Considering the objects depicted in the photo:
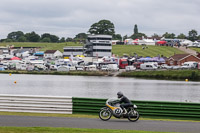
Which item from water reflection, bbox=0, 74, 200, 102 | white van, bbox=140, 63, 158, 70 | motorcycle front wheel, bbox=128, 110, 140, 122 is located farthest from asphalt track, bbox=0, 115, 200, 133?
white van, bbox=140, 63, 158, 70

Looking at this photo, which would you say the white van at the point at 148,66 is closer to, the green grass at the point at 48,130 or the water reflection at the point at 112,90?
the water reflection at the point at 112,90

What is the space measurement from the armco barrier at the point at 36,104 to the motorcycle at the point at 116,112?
2.49m

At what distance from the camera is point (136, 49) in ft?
578

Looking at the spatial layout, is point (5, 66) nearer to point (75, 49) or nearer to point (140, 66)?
point (140, 66)

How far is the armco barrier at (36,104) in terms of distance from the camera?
68.1 feet

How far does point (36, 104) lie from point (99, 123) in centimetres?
434

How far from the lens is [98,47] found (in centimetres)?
16412

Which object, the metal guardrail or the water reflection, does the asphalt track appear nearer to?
the metal guardrail

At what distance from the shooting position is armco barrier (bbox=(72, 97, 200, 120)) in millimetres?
20375

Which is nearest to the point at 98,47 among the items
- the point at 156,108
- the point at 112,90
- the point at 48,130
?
the point at 112,90

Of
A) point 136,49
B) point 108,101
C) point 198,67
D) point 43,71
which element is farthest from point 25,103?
point 136,49

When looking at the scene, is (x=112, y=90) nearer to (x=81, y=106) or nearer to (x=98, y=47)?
(x=81, y=106)

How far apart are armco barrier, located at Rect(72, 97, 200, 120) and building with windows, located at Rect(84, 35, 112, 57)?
467 feet

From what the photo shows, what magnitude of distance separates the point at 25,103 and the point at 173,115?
8.02 m
